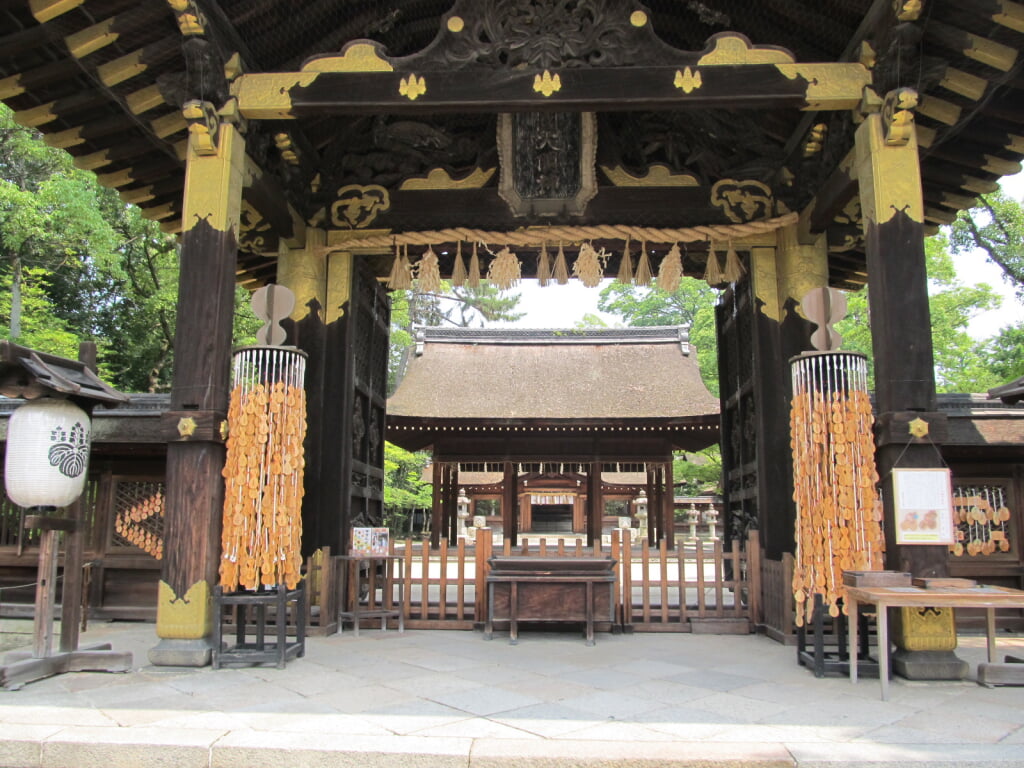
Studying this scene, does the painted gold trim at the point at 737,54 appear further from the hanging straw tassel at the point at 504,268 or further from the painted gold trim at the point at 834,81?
the hanging straw tassel at the point at 504,268

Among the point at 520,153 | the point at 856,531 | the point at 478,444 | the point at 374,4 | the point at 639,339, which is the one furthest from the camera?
the point at 639,339

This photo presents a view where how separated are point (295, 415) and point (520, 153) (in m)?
3.67

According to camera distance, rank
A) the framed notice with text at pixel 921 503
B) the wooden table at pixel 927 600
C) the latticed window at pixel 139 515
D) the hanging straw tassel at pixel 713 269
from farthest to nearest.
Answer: the hanging straw tassel at pixel 713 269, the latticed window at pixel 139 515, the framed notice with text at pixel 921 503, the wooden table at pixel 927 600

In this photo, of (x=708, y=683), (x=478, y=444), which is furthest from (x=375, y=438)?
(x=478, y=444)

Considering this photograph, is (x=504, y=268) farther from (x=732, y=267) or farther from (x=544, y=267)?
(x=732, y=267)

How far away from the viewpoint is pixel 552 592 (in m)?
6.92

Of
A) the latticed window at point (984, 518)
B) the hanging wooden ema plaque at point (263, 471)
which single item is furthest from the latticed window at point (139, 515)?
the latticed window at point (984, 518)

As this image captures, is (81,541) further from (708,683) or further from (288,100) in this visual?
(708,683)

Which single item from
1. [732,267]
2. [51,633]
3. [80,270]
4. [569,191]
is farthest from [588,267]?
[80,270]

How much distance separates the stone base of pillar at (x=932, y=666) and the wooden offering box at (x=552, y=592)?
243 cm

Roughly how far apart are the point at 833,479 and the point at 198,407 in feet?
14.9

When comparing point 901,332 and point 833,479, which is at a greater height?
point 901,332

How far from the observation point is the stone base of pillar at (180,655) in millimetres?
5391

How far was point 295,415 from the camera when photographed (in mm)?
6070
